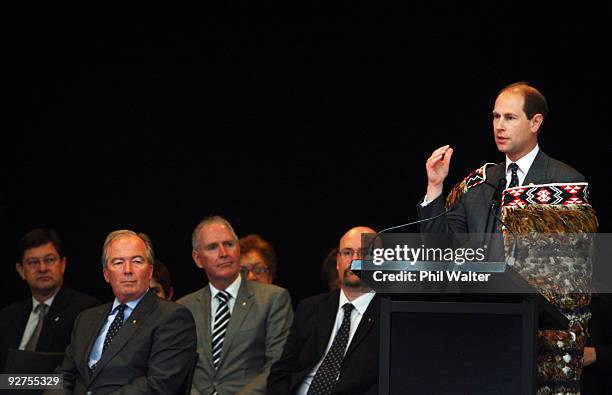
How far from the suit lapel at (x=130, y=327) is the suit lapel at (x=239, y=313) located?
1.58 feet

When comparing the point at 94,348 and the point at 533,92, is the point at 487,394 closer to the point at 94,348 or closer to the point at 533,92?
the point at 533,92

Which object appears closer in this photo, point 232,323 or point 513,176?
point 513,176

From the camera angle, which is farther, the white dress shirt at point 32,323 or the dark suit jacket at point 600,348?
the white dress shirt at point 32,323

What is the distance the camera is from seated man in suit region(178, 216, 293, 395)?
489cm

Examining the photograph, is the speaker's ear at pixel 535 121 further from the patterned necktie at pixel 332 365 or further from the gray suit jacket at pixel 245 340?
the gray suit jacket at pixel 245 340

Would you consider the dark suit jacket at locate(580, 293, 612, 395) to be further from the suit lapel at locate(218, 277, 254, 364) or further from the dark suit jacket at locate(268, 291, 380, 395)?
the suit lapel at locate(218, 277, 254, 364)

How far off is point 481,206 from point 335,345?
1.40m

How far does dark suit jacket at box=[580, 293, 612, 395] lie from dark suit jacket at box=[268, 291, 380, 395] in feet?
2.81

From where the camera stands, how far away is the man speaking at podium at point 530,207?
2.97 metres

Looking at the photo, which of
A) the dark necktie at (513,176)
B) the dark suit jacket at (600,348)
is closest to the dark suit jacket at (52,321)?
the dark suit jacket at (600,348)

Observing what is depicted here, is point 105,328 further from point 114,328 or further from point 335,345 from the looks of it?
point 335,345

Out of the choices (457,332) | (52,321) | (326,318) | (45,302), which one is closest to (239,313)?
(326,318)

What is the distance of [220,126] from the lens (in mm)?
6207

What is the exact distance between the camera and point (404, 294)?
2.62 m
